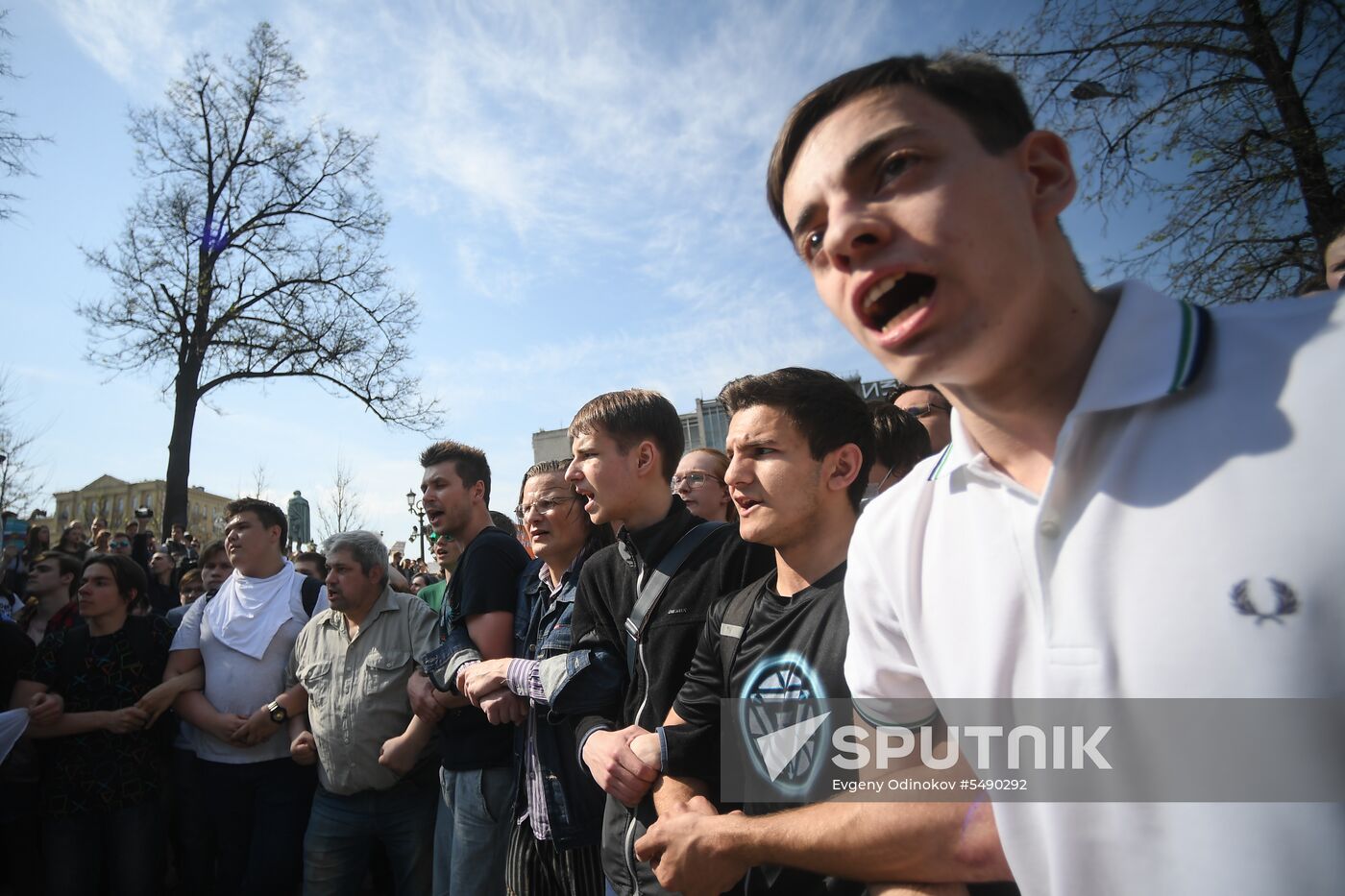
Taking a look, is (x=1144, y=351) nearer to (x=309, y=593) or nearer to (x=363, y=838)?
(x=363, y=838)

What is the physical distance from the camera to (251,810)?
4.42 meters

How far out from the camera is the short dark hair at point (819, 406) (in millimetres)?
2352

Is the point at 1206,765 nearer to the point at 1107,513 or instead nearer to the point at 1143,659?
the point at 1143,659

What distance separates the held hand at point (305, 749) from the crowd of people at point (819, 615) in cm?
2

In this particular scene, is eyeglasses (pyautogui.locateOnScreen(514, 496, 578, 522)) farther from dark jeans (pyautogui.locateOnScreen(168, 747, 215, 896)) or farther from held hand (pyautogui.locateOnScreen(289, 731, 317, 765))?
dark jeans (pyautogui.locateOnScreen(168, 747, 215, 896))

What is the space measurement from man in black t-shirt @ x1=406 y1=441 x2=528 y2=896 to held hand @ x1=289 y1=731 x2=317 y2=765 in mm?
851

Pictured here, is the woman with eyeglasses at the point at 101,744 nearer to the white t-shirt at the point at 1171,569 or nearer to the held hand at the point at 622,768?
the held hand at the point at 622,768

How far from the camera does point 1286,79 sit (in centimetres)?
609

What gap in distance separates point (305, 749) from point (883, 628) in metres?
4.03

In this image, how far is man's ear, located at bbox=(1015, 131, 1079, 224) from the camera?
1.17m

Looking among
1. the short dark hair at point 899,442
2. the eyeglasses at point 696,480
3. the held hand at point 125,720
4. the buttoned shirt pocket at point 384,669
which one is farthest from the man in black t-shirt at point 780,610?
the held hand at point 125,720

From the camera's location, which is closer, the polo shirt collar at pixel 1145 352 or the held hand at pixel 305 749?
the polo shirt collar at pixel 1145 352

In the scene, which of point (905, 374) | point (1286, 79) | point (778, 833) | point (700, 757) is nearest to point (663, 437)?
point (700, 757)

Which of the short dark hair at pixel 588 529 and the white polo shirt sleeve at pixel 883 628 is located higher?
the short dark hair at pixel 588 529
